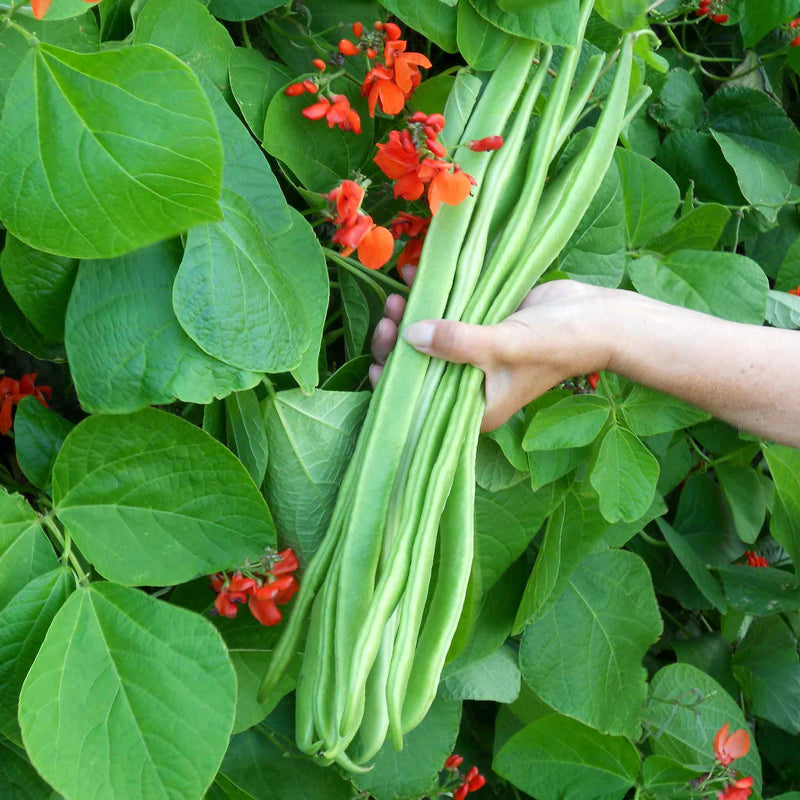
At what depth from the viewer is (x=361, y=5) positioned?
2.88 feet

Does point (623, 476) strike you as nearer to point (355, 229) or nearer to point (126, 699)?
point (355, 229)

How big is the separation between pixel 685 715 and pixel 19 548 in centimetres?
99

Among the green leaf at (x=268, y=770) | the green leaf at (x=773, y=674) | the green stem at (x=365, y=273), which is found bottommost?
the green leaf at (x=773, y=674)

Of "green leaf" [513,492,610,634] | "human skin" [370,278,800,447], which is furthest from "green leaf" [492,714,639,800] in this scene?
"human skin" [370,278,800,447]

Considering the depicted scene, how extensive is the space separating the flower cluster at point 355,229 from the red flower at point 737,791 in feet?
2.81

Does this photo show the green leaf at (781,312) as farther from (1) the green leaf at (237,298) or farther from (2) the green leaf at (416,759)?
(1) the green leaf at (237,298)

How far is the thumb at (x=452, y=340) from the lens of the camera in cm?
72

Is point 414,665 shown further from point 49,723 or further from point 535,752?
point 535,752

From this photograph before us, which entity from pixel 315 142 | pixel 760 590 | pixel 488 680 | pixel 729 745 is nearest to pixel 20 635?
pixel 315 142

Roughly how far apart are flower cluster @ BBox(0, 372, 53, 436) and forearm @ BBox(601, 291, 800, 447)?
0.56m

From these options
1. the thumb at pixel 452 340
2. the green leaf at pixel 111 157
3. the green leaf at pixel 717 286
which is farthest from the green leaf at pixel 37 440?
the green leaf at pixel 717 286

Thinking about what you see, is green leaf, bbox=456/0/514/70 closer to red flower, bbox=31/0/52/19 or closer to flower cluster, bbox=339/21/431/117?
flower cluster, bbox=339/21/431/117

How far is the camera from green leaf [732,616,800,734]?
1399 millimetres

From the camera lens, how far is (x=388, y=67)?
2.54ft
